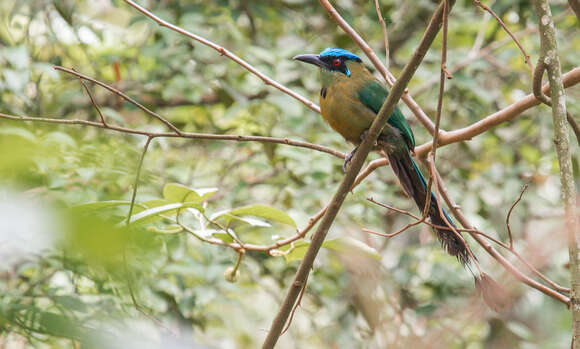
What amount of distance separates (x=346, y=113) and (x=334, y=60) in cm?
39

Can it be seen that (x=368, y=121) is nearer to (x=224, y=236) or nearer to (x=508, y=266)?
(x=224, y=236)

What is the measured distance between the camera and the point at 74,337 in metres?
0.77

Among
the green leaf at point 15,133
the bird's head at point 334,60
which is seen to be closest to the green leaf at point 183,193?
the green leaf at point 15,133

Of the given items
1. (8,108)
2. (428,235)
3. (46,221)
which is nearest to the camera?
(46,221)

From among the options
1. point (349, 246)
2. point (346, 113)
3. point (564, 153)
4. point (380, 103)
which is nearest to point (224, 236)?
point (349, 246)

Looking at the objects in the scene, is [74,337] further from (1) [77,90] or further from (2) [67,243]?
(1) [77,90]

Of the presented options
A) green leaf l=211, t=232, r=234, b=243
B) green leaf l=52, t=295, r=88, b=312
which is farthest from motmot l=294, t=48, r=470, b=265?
green leaf l=52, t=295, r=88, b=312

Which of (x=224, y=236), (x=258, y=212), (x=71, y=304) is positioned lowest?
(x=71, y=304)

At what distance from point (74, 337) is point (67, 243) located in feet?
0.89

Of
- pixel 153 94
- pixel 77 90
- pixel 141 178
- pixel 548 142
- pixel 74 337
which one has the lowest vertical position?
pixel 74 337

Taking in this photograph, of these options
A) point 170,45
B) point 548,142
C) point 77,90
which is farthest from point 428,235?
point 77,90

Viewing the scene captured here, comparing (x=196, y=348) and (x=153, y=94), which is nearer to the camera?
(x=196, y=348)

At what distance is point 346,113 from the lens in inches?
98.3

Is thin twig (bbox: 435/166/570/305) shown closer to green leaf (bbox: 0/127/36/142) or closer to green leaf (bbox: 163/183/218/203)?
green leaf (bbox: 163/183/218/203)
